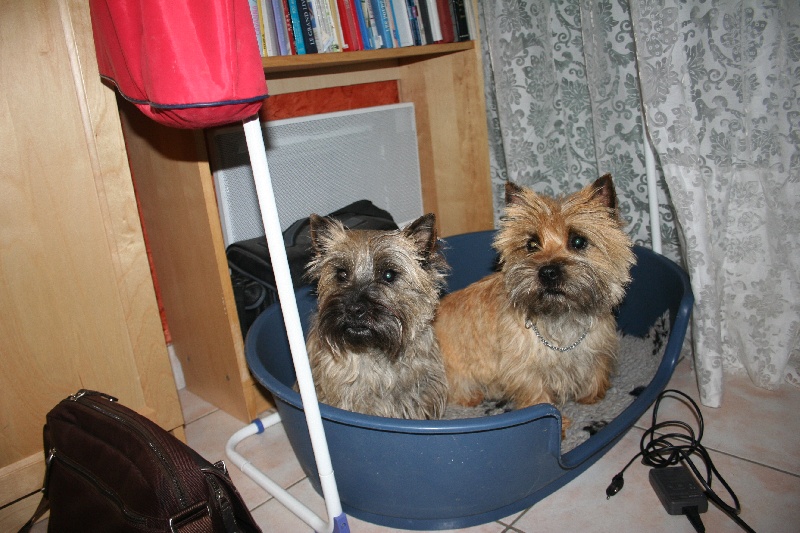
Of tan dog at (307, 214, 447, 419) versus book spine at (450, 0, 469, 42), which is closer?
tan dog at (307, 214, 447, 419)

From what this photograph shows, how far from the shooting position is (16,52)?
1.50 m

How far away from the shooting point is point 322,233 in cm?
179

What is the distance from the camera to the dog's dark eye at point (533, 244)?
70.6 inches

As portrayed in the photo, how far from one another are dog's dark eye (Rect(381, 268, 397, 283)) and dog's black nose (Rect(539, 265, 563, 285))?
0.44 m

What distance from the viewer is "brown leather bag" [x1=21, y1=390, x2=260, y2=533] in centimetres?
123

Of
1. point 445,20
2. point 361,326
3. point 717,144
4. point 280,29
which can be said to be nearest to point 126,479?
point 361,326

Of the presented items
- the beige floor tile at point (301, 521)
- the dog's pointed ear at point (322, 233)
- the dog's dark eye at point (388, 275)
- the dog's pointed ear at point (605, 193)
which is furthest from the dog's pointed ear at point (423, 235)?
the beige floor tile at point (301, 521)

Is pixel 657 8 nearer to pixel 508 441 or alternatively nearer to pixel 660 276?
pixel 660 276

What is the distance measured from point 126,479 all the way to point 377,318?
2.41 ft

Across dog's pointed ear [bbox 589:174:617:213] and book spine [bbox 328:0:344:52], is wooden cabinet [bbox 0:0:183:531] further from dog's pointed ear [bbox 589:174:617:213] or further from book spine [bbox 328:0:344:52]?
dog's pointed ear [bbox 589:174:617:213]

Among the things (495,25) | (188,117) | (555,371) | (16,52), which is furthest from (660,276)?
(16,52)

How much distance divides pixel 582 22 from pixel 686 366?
151 centimetres

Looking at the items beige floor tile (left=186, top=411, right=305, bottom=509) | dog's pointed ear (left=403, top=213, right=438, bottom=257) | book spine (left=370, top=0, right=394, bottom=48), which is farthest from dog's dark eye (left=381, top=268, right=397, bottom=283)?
book spine (left=370, top=0, right=394, bottom=48)

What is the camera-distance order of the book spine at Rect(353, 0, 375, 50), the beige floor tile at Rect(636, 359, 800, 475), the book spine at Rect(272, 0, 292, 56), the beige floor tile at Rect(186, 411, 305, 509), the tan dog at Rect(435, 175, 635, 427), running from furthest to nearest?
the book spine at Rect(353, 0, 375, 50) < the book spine at Rect(272, 0, 292, 56) < the beige floor tile at Rect(186, 411, 305, 509) < the beige floor tile at Rect(636, 359, 800, 475) < the tan dog at Rect(435, 175, 635, 427)
